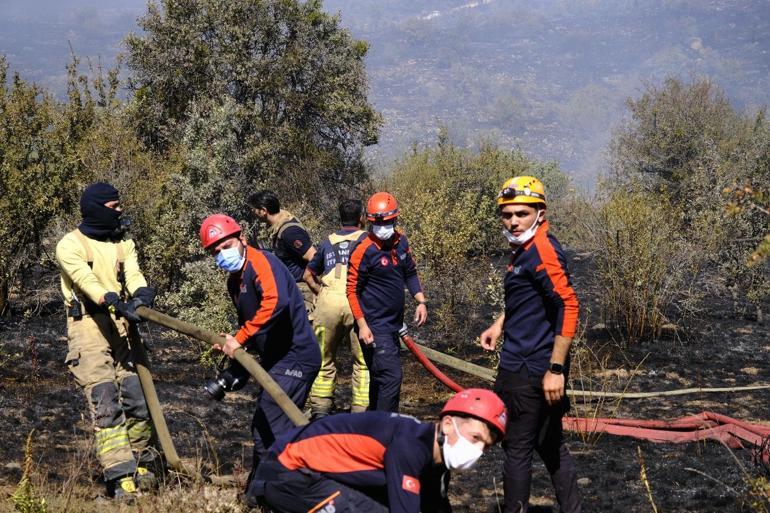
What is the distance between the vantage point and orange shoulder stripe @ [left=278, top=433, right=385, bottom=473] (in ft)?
11.5

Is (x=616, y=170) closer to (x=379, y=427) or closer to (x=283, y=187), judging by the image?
(x=283, y=187)

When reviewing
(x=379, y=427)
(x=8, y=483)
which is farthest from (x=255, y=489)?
(x=8, y=483)

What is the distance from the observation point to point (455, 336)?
485 inches

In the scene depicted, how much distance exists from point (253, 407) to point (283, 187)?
17539 mm

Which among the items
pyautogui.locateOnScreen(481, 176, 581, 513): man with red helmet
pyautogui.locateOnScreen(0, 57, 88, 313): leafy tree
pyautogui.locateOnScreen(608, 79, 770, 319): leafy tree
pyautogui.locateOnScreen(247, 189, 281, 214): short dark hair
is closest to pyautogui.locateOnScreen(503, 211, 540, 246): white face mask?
pyautogui.locateOnScreen(481, 176, 581, 513): man with red helmet

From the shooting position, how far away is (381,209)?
645 cm

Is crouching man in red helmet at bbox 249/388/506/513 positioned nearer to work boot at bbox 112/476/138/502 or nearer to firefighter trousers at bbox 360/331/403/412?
work boot at bbox 112/476/138/502

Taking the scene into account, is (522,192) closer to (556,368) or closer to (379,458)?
(556,368)

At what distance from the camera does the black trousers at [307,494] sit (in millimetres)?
3594

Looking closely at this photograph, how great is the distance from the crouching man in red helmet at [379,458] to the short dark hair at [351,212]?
3646mm

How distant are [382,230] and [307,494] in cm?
308

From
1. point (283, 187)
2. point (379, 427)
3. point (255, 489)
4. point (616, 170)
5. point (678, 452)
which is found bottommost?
point (616, 170)

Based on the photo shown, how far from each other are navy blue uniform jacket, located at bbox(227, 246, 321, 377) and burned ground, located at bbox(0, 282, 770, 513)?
0.67m

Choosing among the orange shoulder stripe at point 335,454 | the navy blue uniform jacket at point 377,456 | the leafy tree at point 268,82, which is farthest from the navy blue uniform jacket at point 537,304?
the leafy tree at point 268,82
